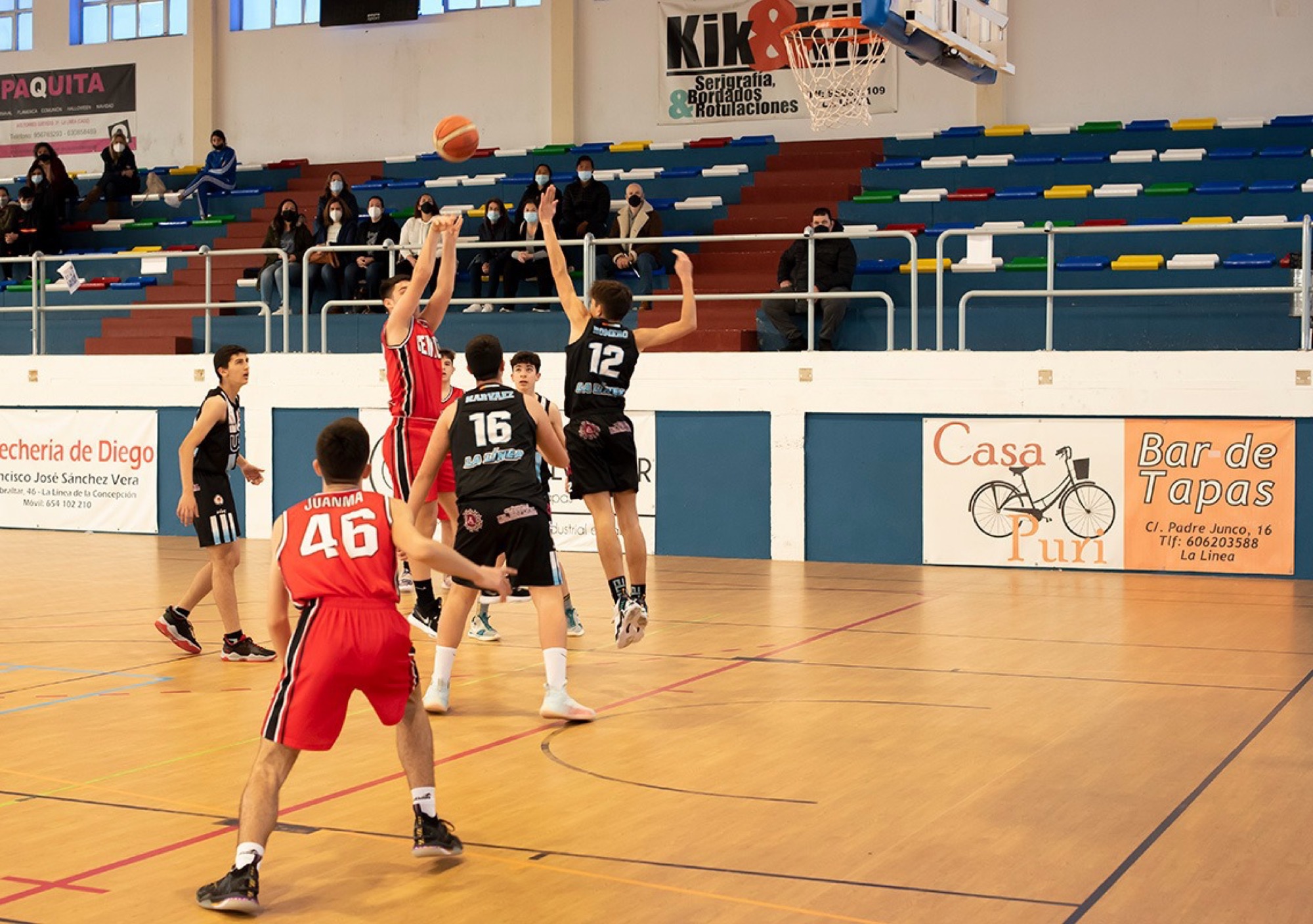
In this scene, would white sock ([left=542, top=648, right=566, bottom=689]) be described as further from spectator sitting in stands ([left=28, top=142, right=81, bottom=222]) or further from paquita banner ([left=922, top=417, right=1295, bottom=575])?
spectator sitting in stands ([left=28, top=142, right=81, bottom=222])

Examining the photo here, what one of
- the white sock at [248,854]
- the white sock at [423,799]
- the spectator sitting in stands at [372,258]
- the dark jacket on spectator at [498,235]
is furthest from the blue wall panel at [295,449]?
the white sock at [248,854]

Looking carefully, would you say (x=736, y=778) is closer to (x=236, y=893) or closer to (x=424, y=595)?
(x=236, y=893)

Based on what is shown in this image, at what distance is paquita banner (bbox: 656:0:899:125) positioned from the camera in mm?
22188

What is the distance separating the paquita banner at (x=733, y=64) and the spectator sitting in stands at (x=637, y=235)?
17.4 feet

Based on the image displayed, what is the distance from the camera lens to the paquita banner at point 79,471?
59.3 ft

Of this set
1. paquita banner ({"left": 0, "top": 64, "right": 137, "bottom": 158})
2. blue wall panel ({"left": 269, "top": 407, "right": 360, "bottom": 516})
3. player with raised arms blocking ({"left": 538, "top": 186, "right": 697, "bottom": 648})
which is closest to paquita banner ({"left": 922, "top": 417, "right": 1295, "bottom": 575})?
player with raised arms blocking ({"left": 538, "top": 186, "right": 697, "bottom": 648})

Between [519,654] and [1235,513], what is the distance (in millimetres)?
7329

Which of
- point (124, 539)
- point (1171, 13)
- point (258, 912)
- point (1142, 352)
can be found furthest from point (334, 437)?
point (1171, 13)

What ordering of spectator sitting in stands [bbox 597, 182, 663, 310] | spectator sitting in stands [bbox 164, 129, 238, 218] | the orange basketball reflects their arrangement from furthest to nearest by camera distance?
spectator sitting in stands [bbox 164, 129, 238, 218] < spectator sitting in stands [bbox 597, 182, 663, 310] < the orange basketball

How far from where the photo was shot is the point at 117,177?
2419 centimetres

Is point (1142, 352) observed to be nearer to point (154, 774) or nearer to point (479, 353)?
point (479, 353)

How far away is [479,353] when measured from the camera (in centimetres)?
715

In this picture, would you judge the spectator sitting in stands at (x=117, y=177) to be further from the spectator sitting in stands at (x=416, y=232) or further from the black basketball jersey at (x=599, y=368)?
the black basketball jersey at (x=599, y=368)

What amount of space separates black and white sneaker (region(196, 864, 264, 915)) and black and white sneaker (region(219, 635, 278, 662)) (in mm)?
4713
